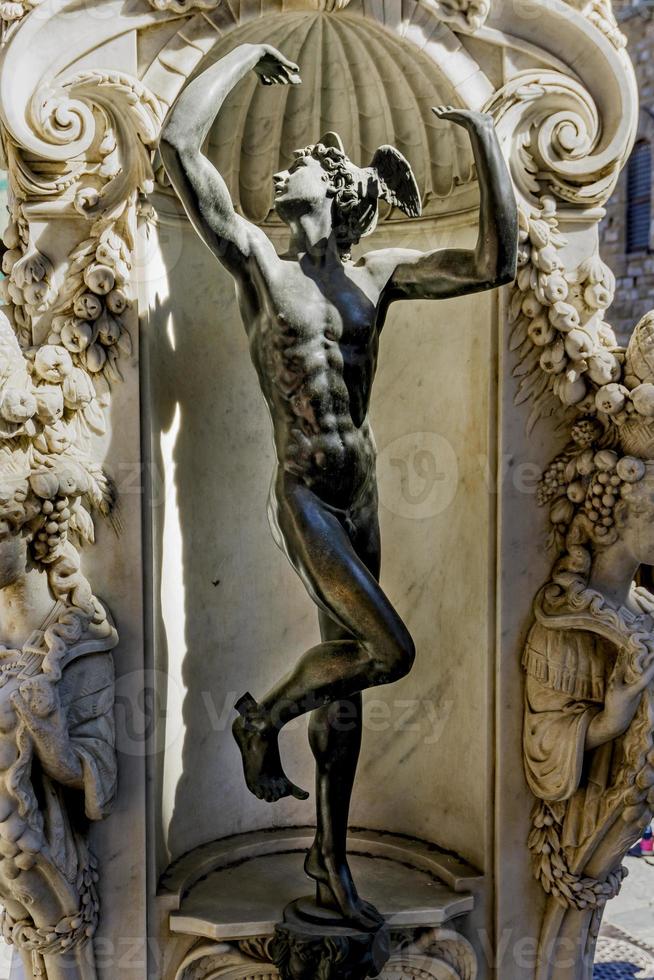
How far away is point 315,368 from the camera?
2.87 m

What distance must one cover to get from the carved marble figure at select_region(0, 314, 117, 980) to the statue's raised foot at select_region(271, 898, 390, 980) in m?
0.54

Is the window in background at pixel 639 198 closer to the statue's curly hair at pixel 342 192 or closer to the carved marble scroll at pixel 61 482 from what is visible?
the statue's curly hair at pixel 342 192

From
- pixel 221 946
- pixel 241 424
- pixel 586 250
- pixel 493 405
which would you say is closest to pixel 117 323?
pixel 241 424

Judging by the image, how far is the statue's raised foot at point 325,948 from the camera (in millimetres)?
2953

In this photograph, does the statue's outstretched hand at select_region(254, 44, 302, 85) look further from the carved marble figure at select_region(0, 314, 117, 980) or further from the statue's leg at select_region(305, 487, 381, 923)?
the statue's leg at select_region(305, 487, 381, 923)

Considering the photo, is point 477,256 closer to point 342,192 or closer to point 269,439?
point 342,192

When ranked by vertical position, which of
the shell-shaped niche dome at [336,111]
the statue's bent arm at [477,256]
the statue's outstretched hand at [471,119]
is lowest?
the statue's bent arm at [477,256]

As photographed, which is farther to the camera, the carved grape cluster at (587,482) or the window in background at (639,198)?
the window in background at (639,198)

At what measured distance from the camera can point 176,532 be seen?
3477mm

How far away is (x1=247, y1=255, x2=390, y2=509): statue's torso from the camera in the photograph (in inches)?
113

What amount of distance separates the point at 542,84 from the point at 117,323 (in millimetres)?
1337

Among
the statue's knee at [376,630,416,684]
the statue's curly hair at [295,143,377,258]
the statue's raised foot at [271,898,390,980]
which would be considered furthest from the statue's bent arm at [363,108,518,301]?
the statue's raised foot at [271,898,390,980]

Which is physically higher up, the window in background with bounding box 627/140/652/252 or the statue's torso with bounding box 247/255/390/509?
the window in background with bounding box 627/140/652/252

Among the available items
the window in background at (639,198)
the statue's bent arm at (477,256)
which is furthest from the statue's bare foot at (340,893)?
the window in background at (639,198)
